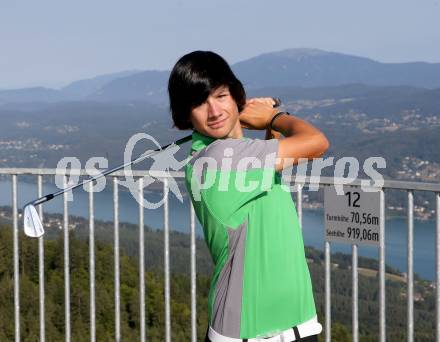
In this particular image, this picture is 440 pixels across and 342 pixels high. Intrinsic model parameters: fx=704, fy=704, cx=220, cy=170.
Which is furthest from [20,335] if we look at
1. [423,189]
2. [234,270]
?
[234,270]

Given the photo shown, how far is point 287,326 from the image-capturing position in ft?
5.65

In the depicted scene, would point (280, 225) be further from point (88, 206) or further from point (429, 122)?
point (429, 122)

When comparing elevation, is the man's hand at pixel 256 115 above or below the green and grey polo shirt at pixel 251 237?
above

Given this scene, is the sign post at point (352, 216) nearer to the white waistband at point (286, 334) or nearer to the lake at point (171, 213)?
the lake at point (171, 213)

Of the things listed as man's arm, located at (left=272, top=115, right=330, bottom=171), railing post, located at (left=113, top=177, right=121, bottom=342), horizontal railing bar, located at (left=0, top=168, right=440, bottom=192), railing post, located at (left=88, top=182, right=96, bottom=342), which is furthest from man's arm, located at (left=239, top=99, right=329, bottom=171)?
railing post, located at (left=88, top=182, right=96, bottom=342)

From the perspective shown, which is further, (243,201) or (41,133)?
(41,133)

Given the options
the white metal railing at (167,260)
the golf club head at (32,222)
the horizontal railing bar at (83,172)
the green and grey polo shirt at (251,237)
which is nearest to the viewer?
the green and grey polo shirt at (251,237)

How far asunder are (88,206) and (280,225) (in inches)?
108

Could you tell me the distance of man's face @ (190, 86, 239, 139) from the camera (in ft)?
5.70

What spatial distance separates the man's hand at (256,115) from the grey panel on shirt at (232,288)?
0.31 meters

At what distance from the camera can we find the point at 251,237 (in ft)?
5.50

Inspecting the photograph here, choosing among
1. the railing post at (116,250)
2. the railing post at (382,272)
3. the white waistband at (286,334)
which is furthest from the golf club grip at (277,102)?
the railing post at (116,250)

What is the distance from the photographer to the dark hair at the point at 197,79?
5.68ft

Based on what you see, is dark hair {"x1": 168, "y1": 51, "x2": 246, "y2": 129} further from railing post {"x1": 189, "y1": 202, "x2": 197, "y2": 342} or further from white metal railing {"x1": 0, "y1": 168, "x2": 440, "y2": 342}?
railing post {"x1": 189, "y1": 202, "x2": 197, "y2": 342}
